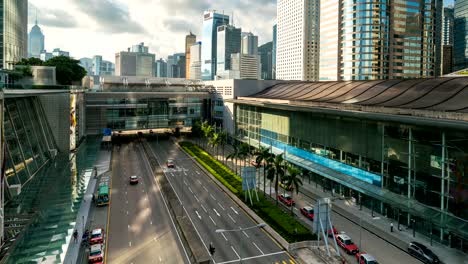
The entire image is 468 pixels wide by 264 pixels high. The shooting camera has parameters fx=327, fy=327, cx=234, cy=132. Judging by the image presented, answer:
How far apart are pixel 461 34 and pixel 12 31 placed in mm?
225430

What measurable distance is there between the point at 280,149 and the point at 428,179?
37.1m

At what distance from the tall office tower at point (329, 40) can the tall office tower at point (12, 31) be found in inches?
4896

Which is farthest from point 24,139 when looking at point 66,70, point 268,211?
point 66,70

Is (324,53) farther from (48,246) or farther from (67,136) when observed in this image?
(48,246)

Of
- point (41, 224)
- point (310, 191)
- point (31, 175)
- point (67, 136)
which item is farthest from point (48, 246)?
point (310, 191)

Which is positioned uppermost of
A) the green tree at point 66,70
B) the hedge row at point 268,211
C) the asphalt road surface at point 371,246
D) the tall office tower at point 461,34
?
the tall office tower at point 461,34

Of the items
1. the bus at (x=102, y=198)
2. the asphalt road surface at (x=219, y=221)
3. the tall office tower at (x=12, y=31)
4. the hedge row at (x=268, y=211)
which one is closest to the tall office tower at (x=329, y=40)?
the hedge row at (x=268, y=211)

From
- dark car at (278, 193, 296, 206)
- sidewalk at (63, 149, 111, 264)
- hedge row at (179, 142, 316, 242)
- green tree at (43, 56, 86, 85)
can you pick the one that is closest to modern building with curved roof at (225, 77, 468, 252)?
dark car at (278, 193, 296, 206)

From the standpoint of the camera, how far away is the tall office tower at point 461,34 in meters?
188

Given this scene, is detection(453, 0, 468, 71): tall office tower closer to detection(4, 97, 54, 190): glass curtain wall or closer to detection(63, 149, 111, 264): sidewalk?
detection(63, 149, 111, 264): sidewalk

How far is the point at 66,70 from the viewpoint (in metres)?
97.1

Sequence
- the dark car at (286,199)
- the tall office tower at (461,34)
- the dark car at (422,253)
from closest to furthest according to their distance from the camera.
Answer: the dark car at (422,253), the dark car at (286,199), the tall office tower at (461,34)

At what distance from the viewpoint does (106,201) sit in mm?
51438

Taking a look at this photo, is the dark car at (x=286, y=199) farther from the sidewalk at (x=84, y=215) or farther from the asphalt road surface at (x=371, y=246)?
the sidewalk at (x=84, y=215)
